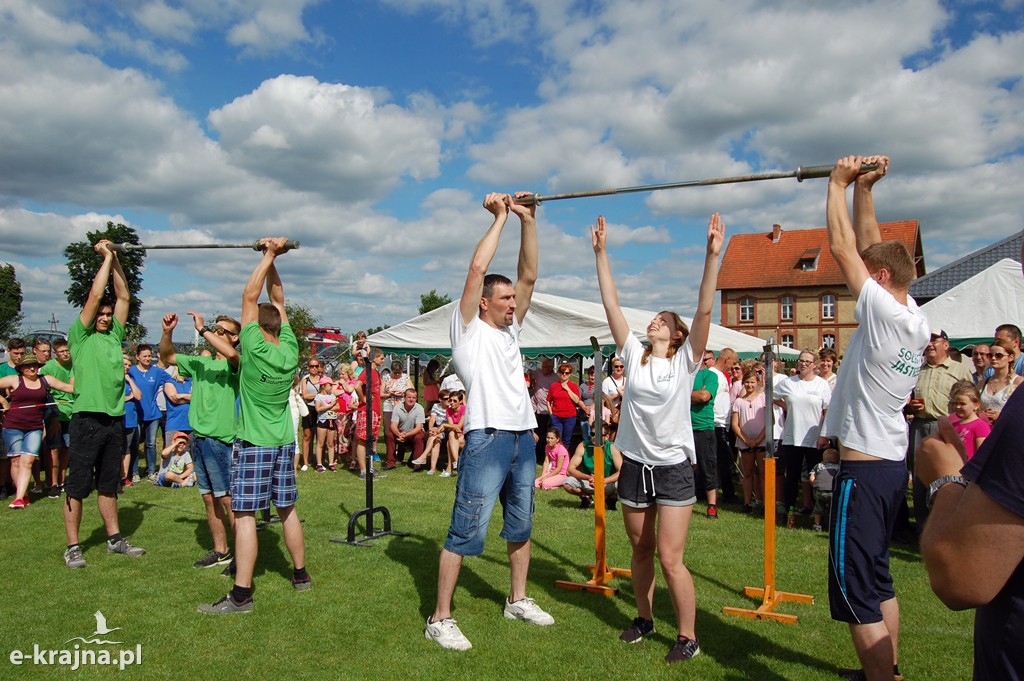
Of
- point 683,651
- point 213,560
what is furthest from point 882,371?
point 213,560

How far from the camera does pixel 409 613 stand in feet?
17.0

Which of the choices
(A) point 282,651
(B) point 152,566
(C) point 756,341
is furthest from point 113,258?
(C) point 756,341

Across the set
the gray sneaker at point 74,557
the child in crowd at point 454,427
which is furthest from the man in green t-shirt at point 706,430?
the gray sneaker at point 74,557

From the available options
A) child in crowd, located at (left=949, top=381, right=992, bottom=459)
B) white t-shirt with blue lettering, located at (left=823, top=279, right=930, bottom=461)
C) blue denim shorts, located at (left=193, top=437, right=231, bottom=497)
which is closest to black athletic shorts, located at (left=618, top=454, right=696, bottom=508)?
white t-shirt with blue lettering, located at (left=823, top=279, right=930, bottom=461)

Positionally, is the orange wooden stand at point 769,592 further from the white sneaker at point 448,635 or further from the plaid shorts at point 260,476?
the plaid shorts at point 260,476

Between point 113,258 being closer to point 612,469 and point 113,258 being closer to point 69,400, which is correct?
point 69,400

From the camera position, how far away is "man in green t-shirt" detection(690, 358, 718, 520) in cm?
910

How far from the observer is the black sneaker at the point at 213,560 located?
6.38m

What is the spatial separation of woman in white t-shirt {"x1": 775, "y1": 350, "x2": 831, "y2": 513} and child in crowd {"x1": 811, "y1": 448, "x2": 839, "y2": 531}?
7.7 inches

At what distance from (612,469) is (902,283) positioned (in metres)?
6.25

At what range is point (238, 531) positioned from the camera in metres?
5.10

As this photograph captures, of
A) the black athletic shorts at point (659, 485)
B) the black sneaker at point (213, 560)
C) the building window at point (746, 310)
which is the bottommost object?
the black sneaker at point (213, 560)

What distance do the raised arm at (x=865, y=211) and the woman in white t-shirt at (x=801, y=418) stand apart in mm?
5042

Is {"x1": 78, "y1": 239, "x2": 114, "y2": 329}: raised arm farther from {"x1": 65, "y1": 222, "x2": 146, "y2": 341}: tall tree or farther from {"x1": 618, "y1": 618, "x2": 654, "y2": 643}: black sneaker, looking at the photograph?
{"x1": 65, "y1": 222, "x2": 146, "y2": 341}: tall tree
